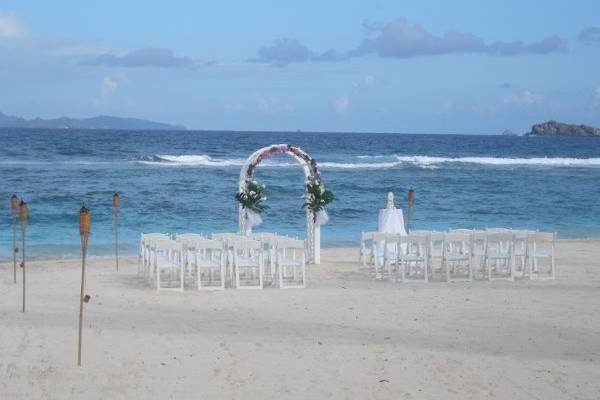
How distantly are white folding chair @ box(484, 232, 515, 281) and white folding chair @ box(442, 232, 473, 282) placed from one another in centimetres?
29

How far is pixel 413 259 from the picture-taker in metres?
13.3

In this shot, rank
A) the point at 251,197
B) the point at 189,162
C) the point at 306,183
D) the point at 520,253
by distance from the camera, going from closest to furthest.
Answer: the point at 520,253, the point at 251,197, the point at 306,183, the point at 189,162

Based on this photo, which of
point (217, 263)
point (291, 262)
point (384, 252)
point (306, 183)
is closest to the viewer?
point (291, 262)

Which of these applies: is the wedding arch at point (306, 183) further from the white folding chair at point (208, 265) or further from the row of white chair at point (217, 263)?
the white folding chair at point (208, 265)

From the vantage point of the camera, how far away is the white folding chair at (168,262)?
1241 cm

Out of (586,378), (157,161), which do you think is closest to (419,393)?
(586,378)

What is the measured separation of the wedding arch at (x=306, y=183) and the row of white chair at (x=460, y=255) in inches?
42.1

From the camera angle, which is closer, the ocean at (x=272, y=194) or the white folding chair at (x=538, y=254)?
the white folding chair at (x=538, y=254)

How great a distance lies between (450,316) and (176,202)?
66.8 feet

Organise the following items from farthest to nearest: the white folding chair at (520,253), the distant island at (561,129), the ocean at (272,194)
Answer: the distant island at (561,129), the ocean at (272,194), the white folding chair at (520,253)

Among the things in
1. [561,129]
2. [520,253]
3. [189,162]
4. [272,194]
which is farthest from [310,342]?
[561,129]

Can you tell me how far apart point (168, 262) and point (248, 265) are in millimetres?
1148

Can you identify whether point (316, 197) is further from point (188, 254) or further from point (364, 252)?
point (188, 254)

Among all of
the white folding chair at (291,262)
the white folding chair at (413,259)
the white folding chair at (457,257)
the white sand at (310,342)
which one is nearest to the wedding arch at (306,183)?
the white folding chair at (413,259)
